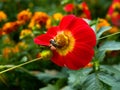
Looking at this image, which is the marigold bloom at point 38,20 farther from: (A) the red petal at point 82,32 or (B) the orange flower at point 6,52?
(A) the red petal at point 82,32

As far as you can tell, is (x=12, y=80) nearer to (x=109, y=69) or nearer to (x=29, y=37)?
(x=29, y=37)

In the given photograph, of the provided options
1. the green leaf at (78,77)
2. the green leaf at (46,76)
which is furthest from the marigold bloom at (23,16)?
the green leaf at (78,77)

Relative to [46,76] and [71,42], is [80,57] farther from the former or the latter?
[46,76]

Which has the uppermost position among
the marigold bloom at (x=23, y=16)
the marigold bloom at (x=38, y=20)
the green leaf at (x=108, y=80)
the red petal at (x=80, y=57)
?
the marigold bloom at (x=23, y=16)

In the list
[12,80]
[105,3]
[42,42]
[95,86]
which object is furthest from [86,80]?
[105,3]

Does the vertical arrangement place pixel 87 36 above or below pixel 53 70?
below

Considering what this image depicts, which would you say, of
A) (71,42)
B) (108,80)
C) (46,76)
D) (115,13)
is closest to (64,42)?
(71,42)

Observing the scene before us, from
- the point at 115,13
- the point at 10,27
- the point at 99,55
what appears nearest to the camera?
the point at 99,55

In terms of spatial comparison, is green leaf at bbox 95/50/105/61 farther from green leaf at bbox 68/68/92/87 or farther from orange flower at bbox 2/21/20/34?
orange flower at bbox 2/21/20/34
